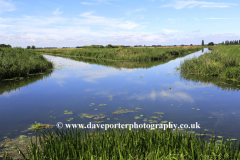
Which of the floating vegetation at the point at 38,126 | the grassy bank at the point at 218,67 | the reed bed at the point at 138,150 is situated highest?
the grassy bank at the point at 218,67

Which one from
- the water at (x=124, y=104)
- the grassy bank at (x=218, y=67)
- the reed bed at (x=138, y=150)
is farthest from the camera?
Answer: the grassy bank at (x=218, y=67)

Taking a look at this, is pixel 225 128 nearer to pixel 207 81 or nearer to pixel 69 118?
pixel 69 118

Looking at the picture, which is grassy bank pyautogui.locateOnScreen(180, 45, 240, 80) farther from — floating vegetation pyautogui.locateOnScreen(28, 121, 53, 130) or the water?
floating vegetation pyautogui.locateOnScreen(28, 121, 53, 130)

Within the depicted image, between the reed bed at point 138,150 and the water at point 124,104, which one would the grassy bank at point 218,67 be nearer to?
the water at point 124,104

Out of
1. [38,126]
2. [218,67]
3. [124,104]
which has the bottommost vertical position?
[38,126]

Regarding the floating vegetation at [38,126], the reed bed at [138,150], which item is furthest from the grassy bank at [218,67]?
the floating vegetation at [38,126]

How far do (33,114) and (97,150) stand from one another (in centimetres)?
478

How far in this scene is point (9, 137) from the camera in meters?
5.90

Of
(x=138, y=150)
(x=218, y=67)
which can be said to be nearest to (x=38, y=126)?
(x=138, y=150)

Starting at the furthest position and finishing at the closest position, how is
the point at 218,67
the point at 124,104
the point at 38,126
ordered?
1. the point at 218,67
2. the point at 124,104
3. the point at 38,126

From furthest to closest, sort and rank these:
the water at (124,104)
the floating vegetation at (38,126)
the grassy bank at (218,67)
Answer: the grassy bank at (218,67) < the water at (124,104) < the floating vegetation at (38,126)

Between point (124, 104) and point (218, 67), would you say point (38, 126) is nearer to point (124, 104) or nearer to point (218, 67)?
point (124, 104)

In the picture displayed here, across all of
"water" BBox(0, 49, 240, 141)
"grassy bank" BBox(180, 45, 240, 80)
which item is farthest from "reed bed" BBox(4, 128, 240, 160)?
"grassy bank" BBox(180, 45, 240, 80)

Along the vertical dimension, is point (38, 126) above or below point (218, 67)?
below
